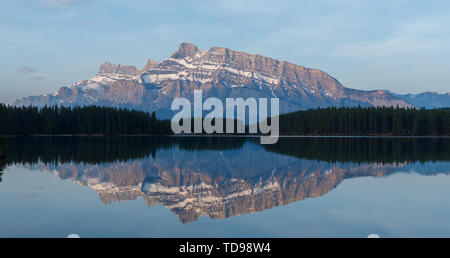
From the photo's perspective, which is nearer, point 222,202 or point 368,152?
point 222,202

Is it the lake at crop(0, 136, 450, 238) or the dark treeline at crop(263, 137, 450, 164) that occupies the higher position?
the dark treeline at crop(263, 137, 450, 164)

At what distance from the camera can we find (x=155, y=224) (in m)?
25.1

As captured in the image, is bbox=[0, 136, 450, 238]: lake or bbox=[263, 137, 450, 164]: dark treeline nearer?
bbox=[0, 136, 450, 238]: lake

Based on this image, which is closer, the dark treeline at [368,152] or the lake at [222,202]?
the lake at [222,202]

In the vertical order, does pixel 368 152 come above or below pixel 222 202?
above

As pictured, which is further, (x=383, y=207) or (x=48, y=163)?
(x=48, y=163)

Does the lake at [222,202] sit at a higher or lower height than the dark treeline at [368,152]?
lower
